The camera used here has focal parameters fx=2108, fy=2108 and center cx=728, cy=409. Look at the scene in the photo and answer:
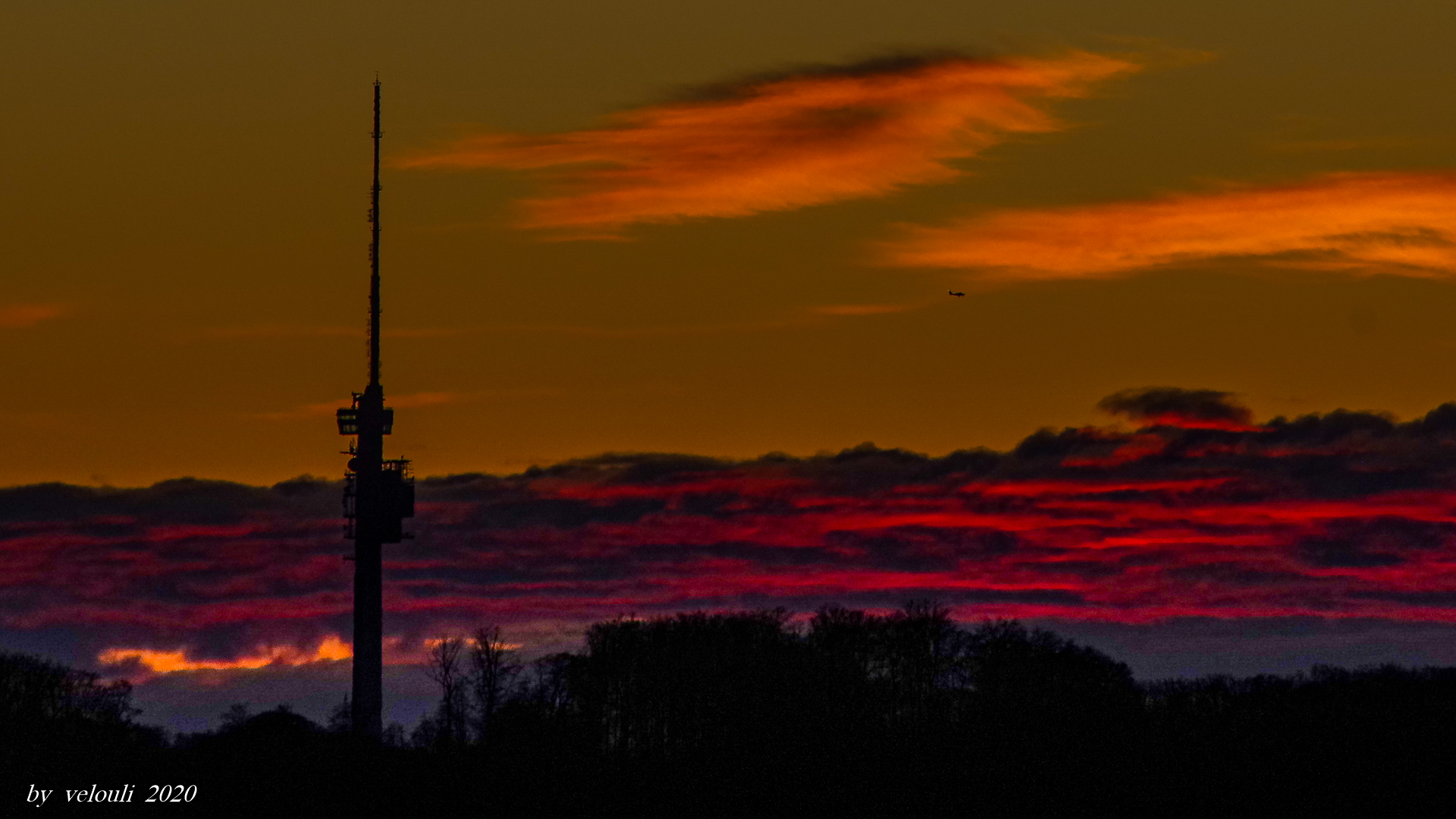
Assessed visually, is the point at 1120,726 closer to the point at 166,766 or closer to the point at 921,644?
the point at 921,644

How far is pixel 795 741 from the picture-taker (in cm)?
15812

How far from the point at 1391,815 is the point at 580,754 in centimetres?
5724

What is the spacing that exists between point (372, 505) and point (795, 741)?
137 ft

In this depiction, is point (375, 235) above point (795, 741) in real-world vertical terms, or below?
above

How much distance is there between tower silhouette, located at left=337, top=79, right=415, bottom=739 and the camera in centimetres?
16800

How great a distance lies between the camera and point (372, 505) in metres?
175

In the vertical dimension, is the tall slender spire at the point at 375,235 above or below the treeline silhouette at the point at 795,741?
above

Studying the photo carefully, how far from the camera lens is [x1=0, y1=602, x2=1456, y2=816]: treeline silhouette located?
144 meters

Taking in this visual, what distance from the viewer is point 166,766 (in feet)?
508

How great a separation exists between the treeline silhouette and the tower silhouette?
4842 mm

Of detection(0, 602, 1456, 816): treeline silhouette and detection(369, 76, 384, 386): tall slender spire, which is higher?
detection(369, 76, 384, 386): tall slender spire

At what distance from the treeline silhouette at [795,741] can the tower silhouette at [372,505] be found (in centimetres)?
484

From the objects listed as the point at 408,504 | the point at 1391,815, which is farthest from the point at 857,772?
the point at 408,504

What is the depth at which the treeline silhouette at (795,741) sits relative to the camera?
14400 centimetres
